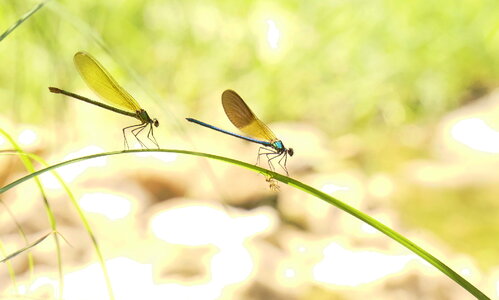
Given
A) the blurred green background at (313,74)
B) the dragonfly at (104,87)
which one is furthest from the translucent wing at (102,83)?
the blurred green background at (313,74)

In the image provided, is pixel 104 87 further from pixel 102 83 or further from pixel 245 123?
pixel 245 123

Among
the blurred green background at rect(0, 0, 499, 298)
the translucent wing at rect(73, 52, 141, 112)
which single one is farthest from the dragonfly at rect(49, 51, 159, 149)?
the blurred green background at rect(0, 0, 499, 298)

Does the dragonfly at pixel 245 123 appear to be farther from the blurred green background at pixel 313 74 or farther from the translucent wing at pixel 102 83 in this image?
the blurred green background at pixel 313 74

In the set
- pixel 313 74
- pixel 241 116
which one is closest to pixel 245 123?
pixel 241 116

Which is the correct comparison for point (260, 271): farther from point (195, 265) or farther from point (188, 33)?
point (188, 33)

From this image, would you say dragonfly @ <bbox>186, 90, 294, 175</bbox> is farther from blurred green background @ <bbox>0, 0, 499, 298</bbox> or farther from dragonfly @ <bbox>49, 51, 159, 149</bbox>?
blurred green background @ <bbox>0, 0, 499, 298</bbox>

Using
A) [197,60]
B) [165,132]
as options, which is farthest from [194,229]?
[197,60]
